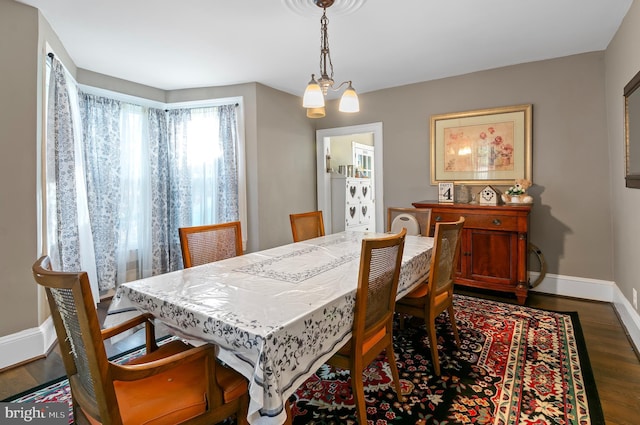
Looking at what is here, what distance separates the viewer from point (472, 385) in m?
1.94

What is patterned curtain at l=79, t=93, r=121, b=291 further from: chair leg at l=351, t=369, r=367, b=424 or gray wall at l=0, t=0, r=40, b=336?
chair leg at l=351, t=369, r=367, b=424

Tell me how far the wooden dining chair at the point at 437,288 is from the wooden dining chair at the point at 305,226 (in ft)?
3.53

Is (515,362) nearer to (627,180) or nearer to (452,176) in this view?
(627,180)

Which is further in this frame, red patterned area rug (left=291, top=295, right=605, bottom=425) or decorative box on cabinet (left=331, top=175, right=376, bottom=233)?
decorative box on cabinet (left=331, top=175, right=376, bottom=233)

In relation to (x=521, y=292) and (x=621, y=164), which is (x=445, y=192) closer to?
(x=521, y=292)

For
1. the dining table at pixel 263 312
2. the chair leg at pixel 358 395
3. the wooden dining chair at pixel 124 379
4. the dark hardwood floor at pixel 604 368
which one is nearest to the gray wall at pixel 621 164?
the dark hardwood floor at pixel 604 368

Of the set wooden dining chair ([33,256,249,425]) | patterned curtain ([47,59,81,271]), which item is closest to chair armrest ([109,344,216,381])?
wooden dining chair ([33,256,249,425])

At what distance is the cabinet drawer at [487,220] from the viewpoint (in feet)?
10.6

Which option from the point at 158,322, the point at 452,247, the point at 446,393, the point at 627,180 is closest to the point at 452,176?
the point at 627,180

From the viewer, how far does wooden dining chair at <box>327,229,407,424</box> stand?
1.44 meters

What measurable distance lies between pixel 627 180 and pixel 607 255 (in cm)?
104

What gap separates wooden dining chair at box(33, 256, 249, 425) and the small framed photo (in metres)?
3.19

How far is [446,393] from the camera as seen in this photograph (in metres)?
1.87

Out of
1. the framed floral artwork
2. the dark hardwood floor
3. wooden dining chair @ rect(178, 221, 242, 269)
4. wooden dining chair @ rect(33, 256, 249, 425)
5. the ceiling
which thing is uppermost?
the ceiling
